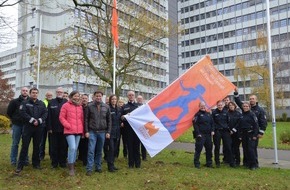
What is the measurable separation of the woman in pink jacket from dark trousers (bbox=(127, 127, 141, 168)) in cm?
171

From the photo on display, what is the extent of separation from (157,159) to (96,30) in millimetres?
15639

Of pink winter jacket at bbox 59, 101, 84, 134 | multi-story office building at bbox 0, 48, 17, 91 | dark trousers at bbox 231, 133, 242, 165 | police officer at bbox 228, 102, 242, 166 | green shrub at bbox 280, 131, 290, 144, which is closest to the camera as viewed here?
pink winter jacket at bbox 59, 101, 84, 134

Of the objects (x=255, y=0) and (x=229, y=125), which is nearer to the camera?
(x=229, y=125)

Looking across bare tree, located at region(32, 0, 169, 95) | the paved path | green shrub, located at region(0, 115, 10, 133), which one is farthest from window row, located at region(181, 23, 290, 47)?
the paved path

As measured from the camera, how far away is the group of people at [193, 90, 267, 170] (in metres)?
10.3

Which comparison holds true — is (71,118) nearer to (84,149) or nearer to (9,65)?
(84,149)

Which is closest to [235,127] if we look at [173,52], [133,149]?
[133,149]

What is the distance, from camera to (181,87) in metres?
11.0

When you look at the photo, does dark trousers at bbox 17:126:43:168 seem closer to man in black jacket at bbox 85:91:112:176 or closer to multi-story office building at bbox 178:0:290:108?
man in black jacket at bbox 85:91:112:176

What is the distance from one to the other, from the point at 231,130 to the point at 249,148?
82 cm

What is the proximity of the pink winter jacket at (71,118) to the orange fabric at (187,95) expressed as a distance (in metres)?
2.52

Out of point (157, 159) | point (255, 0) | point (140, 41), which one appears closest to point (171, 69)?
point (255, 0)

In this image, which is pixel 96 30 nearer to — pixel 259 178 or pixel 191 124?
pixel 191 124

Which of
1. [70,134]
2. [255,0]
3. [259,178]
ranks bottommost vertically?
[259,178]
